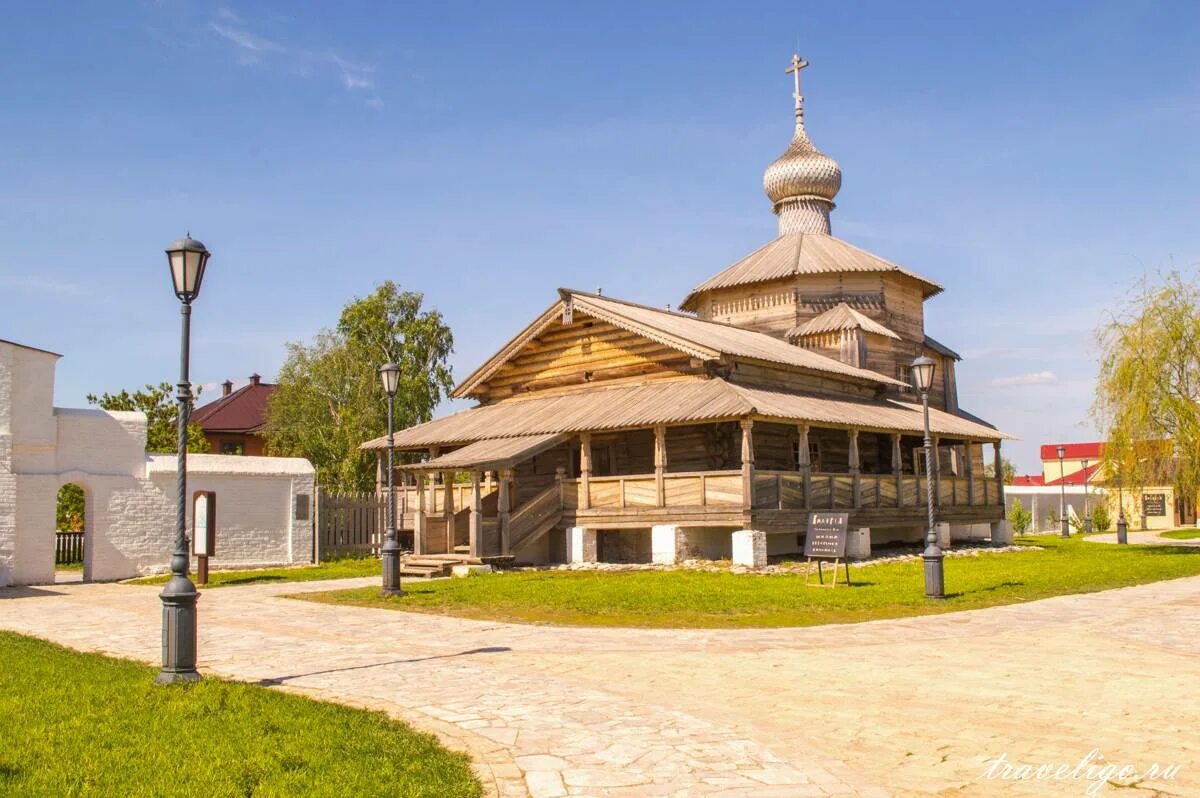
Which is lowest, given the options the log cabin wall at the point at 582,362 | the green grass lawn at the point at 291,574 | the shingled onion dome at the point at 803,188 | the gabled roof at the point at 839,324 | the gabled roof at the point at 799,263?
the green grass lawn at the point at 291,574

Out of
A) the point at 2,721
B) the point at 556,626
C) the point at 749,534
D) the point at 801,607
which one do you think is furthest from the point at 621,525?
→ the point at 2,721

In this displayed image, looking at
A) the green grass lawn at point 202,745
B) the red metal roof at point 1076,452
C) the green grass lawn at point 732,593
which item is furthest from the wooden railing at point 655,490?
the red metal roof at point 1076,452

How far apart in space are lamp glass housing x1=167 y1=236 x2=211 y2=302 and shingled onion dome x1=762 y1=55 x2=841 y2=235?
115 feet

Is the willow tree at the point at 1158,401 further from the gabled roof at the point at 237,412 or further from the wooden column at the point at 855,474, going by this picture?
the gabled roof at the point at 237,412

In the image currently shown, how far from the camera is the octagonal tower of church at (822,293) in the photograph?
36.3 m

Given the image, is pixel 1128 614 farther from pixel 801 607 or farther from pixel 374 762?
pixel 374 762

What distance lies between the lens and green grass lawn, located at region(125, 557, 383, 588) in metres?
22.8

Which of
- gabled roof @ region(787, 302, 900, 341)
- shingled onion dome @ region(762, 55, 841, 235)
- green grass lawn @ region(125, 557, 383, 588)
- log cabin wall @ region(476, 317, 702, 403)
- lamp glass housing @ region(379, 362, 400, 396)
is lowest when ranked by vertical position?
green grass lawn @ region(125, 557, 383, 588)

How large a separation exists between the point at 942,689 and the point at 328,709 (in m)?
5.11

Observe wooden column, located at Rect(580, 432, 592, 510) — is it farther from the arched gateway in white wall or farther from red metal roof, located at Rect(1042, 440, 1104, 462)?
red metal roof, located at Rect(1042, 440, 1104, 462)

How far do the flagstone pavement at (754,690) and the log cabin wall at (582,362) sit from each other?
13.8 m

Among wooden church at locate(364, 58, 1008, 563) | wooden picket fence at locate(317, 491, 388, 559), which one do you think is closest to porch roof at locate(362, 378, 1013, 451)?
wooden church at locate(364, 58, 1008, 563)

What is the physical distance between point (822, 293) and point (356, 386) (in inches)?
853

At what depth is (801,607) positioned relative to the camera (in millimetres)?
15805
